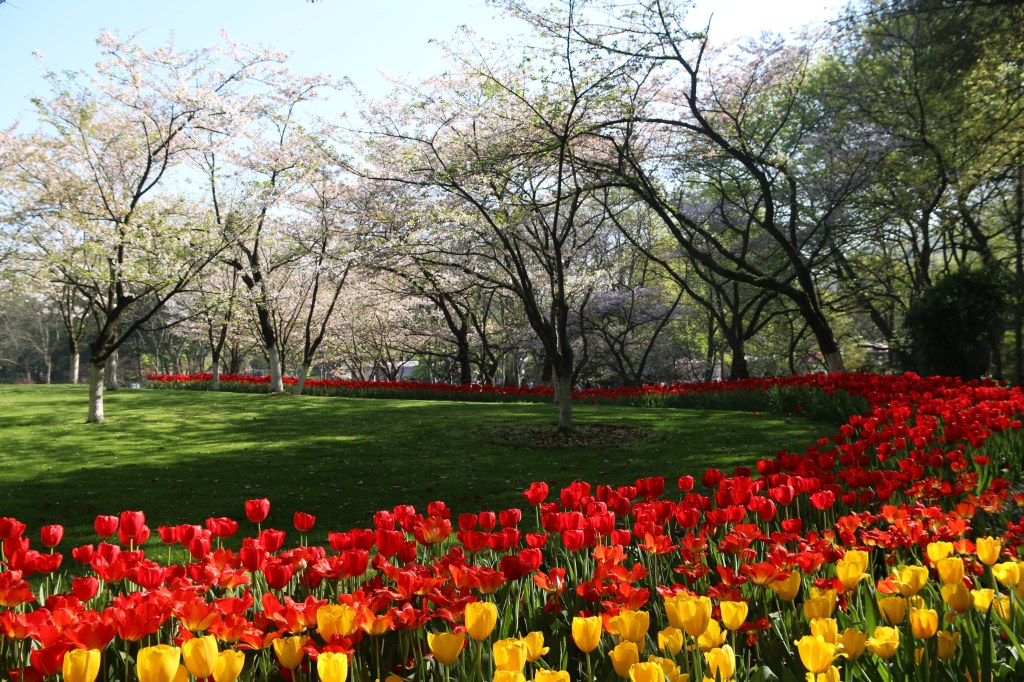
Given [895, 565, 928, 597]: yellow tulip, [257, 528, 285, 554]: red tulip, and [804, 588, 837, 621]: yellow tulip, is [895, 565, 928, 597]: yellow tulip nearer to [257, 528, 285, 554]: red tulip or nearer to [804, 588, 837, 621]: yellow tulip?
[804, 588, 837, 621]: yellow tulip

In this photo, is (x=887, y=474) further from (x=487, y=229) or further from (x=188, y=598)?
(x=487, y=229)

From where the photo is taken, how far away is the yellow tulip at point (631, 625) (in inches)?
71.9

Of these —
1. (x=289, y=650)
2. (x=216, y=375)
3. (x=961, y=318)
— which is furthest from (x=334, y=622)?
(x=216, y=375)

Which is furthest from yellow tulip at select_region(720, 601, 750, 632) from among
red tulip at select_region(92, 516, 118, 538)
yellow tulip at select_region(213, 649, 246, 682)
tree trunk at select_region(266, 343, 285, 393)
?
tree trunk at select_region(266, 343, 285, 393)

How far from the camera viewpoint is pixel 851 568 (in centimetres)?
231

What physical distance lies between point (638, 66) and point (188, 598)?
1163 centimetres

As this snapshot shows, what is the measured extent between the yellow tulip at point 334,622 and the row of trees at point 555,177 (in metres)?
9.86

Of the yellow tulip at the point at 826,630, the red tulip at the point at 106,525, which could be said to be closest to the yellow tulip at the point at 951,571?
the yellow tulip at the point at 826,630

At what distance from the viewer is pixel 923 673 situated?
195 centimetres

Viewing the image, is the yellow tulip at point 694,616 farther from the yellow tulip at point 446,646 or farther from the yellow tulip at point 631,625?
the yellow tulip at point 446,646

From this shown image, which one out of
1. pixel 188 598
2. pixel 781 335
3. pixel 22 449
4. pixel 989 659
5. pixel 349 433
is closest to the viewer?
pixel 989 659

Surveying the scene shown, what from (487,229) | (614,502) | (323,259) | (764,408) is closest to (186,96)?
(323,259)

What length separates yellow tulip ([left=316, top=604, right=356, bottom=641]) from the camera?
6.46ft

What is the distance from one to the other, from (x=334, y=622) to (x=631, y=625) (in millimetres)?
794
